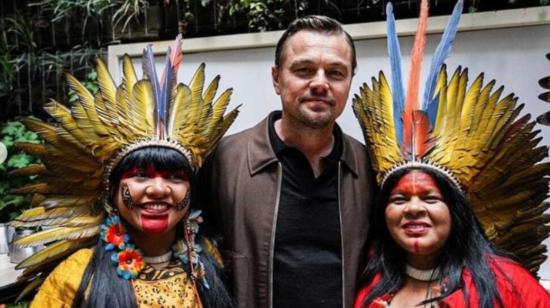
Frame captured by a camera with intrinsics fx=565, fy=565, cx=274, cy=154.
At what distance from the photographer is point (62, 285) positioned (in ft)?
5.46

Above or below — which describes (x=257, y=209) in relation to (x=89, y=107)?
below

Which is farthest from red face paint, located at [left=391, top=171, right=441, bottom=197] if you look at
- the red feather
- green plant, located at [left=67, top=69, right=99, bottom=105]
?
green plant, located at [left=67, top=69, right=99, bottom=105]

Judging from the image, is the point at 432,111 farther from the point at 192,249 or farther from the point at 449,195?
the point at 192,249

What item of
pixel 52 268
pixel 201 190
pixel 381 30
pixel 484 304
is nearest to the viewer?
pixel 484 304

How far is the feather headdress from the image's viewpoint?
179cm

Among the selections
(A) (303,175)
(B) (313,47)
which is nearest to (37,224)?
(A) (303,175)

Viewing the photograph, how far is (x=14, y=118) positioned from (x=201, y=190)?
2717 mm

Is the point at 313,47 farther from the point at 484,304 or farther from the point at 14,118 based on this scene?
the point at 14,118

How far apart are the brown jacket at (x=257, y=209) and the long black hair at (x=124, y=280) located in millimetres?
91

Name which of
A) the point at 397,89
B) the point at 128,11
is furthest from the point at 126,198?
the point at 128,11

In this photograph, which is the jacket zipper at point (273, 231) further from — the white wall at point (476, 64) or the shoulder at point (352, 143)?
the white wall at point (476, 64)

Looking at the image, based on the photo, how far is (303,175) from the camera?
1916mm

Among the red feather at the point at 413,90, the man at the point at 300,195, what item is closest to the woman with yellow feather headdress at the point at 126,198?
the man at the point at 300,195

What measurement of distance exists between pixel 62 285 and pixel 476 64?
1.97 m
